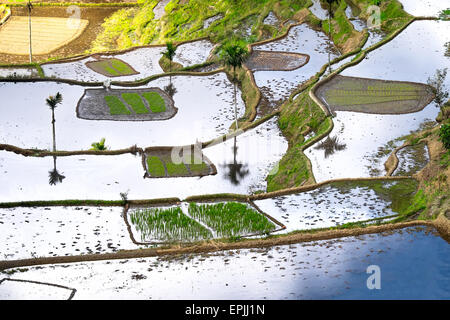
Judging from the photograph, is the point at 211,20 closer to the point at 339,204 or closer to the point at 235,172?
the point at 235,172

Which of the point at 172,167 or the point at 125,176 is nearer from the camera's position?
the point at 125,176

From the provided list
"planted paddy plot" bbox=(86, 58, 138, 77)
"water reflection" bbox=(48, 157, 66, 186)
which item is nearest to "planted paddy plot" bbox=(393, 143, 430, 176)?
"water reflection" bbox=(48, 157, 66, 186)

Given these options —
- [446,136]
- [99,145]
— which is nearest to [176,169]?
[99,145]

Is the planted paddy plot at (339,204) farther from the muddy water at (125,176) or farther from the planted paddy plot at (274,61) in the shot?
the planted paddy plot at (274,61)

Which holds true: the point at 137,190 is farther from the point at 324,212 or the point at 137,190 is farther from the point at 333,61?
the point at 333,61

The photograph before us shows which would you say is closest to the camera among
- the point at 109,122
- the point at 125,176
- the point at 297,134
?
the point at 125,176

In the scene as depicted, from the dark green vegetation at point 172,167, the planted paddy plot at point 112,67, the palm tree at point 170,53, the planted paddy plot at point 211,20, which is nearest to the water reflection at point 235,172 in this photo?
the dark green vegetation at point 172,167
